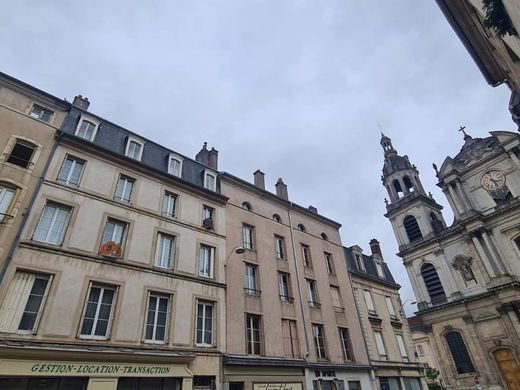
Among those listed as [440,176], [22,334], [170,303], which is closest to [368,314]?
[170,303]

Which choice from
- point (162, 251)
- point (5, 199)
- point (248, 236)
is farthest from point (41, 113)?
point (248, 236)

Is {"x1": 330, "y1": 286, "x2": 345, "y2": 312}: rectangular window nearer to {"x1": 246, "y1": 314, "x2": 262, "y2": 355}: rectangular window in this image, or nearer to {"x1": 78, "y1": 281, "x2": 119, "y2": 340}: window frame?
{"x1": 246, "y1": 314, "x2": 262, "y2": 355}: rectangular window

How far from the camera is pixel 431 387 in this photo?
105 ft

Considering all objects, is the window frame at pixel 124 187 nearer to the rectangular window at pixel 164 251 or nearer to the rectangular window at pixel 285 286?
the rectangular window at pixel 164 251

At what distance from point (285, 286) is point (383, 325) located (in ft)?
29.5

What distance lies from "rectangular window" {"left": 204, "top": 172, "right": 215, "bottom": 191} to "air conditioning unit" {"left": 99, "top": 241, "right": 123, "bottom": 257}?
6265mm

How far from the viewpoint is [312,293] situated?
18.8 meters

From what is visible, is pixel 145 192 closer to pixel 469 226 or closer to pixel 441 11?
pixel 441 11

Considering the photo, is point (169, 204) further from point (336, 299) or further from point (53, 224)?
point (336, 299)

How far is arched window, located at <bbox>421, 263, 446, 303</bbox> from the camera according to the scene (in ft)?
104

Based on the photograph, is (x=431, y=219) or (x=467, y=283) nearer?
(x=467, y=283)

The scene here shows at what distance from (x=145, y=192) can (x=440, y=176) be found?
109ft

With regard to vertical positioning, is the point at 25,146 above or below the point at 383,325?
above

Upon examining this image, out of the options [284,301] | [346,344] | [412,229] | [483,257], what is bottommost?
[346,344]
